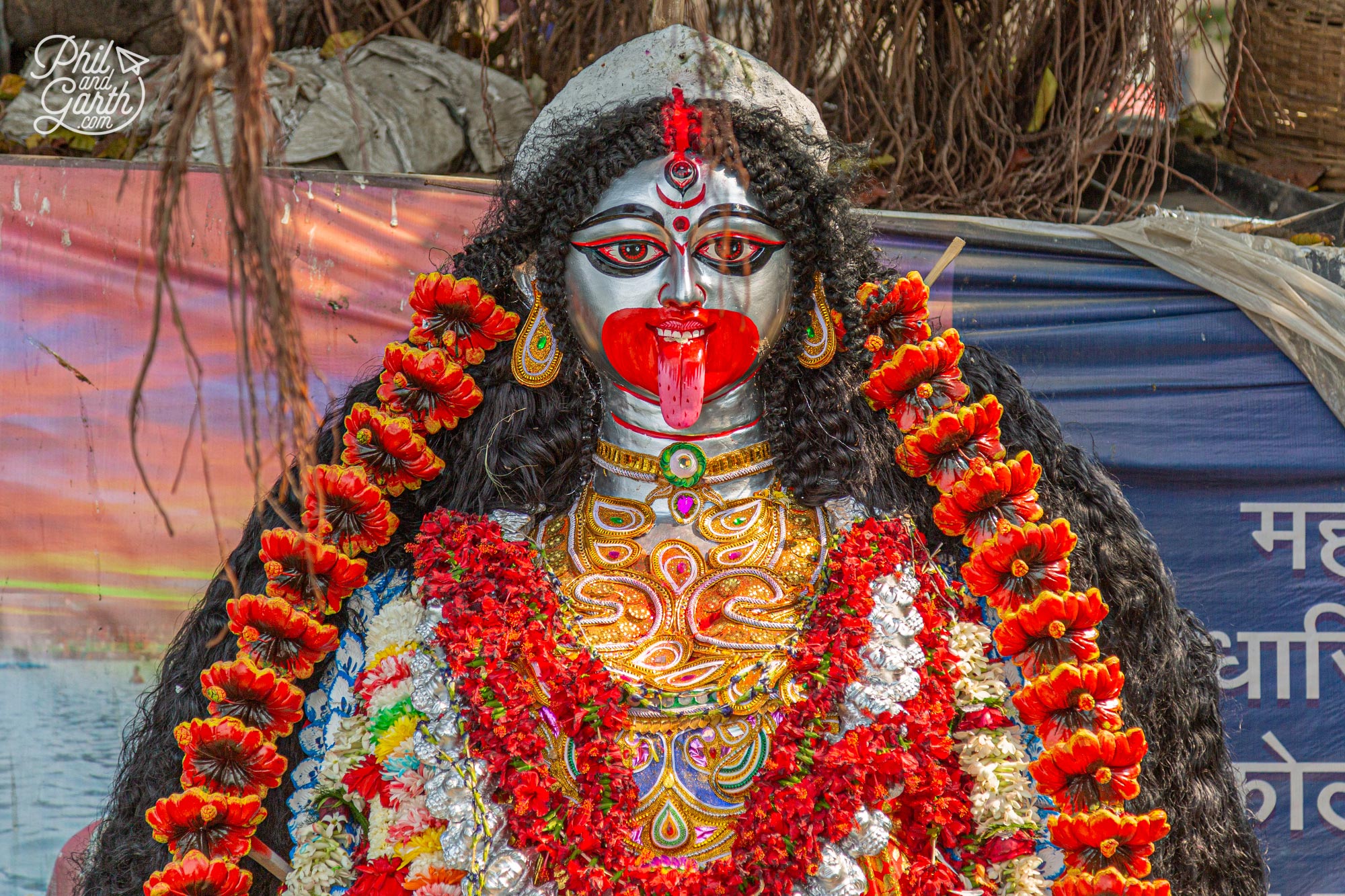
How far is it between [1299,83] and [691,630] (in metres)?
2.41

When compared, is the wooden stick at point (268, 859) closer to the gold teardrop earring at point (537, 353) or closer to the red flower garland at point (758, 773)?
the red flower garland at point (758, 773)

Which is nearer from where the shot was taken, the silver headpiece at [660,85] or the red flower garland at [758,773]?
the red flower garland at [758,773]

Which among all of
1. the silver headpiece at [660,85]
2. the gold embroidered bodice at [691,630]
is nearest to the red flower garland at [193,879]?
the gold embroidered bodice at [691,630]

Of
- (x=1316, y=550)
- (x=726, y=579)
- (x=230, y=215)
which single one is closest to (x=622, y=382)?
(x=726, y=579)

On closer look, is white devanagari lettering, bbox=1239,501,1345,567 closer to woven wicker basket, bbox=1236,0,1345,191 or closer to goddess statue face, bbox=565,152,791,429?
woven wicker basket, bbox=1236,0,1345,191

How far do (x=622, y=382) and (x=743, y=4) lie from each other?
1.43 m

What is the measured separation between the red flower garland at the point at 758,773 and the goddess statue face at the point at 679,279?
0.38 metres

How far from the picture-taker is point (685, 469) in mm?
2379

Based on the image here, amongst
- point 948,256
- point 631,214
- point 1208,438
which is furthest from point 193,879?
point 1208,438

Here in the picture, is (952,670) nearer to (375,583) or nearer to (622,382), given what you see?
(622,382)

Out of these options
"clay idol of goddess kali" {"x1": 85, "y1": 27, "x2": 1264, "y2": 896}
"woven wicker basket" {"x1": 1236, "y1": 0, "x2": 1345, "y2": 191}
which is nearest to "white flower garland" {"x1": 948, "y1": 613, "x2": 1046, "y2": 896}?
"clay idol of goddess kali" {"x1": 85, "y1": 27, "x2": 1264, "y2": 896}

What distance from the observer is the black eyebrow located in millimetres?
2270

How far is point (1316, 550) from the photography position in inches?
121

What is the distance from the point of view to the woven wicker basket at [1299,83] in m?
3.55
